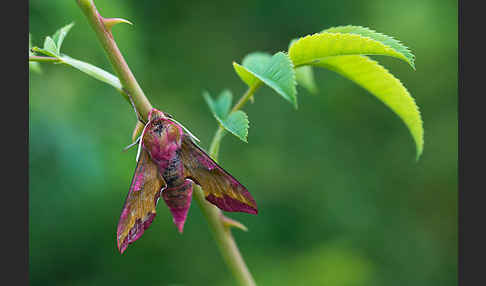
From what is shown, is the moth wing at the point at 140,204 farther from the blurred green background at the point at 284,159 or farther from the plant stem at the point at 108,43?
the blurred green background at the point at 284,159

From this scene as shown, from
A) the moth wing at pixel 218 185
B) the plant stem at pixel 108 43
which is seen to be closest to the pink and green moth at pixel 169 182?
the moth wing at pixel 218 185

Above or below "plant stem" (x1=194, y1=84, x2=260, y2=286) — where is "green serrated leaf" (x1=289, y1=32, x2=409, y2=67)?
above

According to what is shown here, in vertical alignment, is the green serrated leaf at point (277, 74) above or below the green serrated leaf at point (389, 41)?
below

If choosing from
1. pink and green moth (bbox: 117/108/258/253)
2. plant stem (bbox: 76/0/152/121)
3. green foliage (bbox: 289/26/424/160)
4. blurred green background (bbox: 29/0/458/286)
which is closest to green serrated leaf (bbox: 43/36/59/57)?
plant stem (bbox: 76/0/152/121)

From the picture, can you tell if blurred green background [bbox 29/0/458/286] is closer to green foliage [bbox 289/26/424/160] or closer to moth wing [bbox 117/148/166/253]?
moth wing [bbox 117/148/166/253]

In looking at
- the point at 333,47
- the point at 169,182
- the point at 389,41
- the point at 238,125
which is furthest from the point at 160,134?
the point at 389,41

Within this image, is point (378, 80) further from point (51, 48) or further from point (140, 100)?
point (51, 48)

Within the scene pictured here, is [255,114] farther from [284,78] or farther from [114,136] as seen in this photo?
[284,78]
